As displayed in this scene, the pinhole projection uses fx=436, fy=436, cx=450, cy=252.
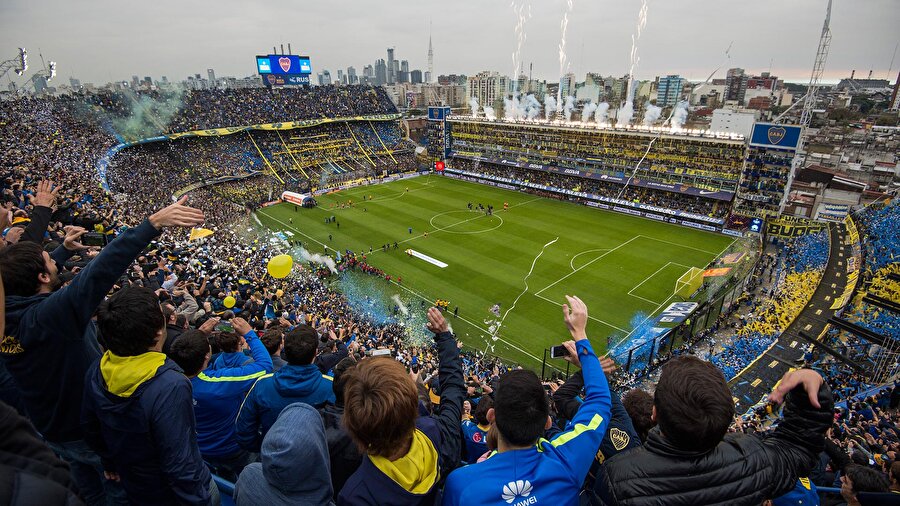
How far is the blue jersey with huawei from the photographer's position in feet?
9.39

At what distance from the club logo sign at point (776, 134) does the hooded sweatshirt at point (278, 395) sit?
161 ft

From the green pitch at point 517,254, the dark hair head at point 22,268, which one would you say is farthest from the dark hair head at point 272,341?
the green pitch at point 517,254

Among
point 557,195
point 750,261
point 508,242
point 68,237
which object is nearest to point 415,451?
point 68,237

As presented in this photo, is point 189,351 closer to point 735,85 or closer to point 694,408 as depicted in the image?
point 694,408

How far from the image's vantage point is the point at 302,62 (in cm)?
7531

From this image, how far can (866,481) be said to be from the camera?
4215 mm

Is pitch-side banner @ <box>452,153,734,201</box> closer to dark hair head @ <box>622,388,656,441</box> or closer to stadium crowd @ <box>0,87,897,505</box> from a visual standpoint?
dark hair head @ <box>622,388,656,441</box>

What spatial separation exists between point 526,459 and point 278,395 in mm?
2715

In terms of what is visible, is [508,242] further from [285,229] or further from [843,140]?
[843,140]

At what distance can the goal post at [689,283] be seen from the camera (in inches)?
1192

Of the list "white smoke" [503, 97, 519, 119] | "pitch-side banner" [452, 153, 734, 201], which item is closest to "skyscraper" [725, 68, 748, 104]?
"white smoke" [503, 97, 519, 119]

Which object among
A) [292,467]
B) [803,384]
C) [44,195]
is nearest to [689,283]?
[803,384]

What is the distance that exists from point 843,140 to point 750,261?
66223 mm

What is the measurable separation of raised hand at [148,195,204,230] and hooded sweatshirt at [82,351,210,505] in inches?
48.0
